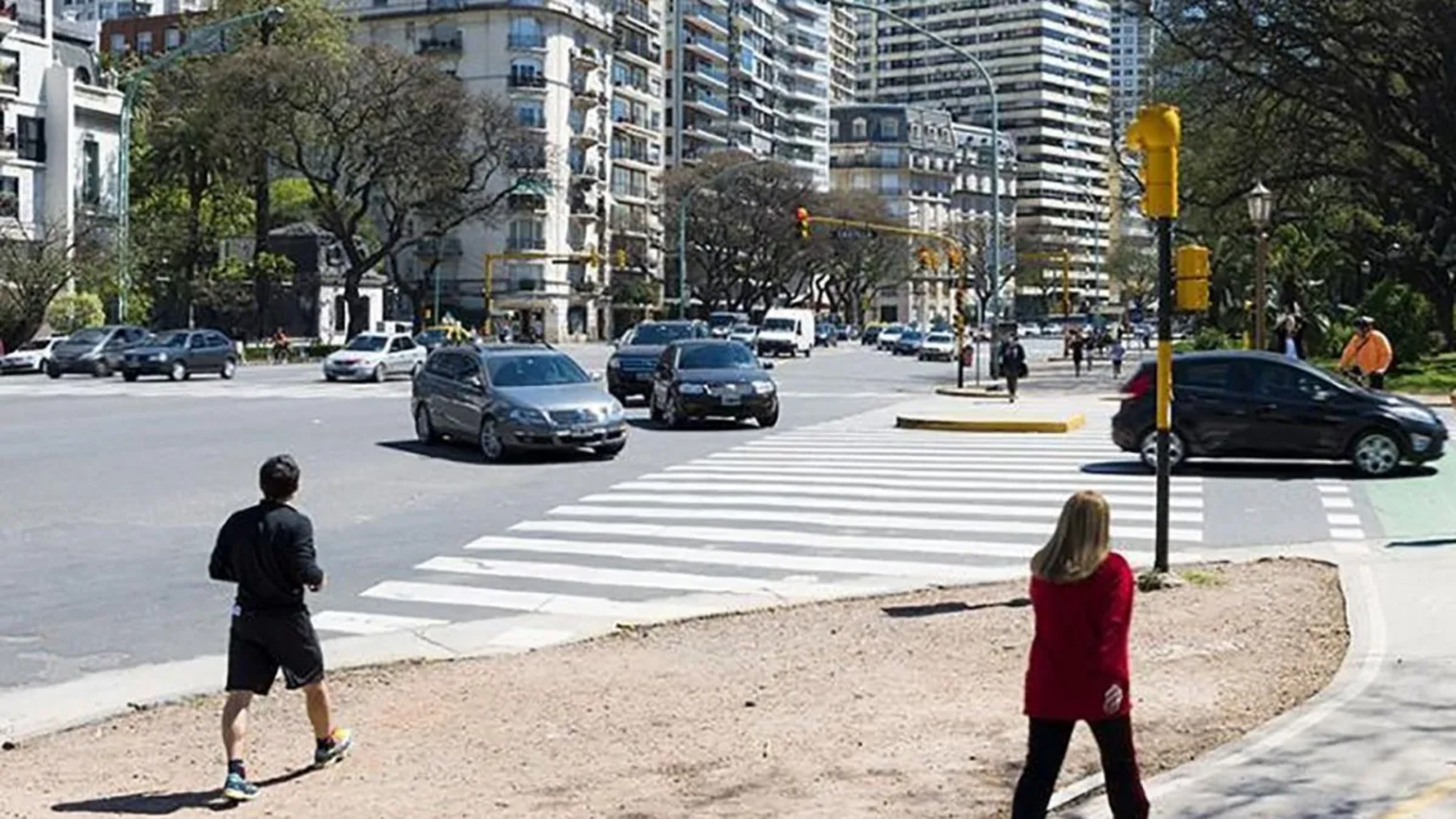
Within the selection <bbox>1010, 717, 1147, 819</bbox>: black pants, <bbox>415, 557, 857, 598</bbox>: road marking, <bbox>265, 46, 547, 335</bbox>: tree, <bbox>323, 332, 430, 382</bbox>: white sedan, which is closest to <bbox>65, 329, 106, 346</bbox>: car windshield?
<bbox>323, 332, 430, 382</bbox>: white sedan

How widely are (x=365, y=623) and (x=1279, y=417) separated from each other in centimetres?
1255

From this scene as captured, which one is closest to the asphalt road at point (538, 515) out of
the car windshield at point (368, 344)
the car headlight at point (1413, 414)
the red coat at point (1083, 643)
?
the car headlight at point (1413, 414)

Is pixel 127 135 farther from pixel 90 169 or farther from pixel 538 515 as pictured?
pixel 538 515

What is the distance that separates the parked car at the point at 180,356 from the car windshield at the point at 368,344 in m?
4.68

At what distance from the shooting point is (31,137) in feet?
249

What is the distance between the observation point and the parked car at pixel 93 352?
5478 centimetres

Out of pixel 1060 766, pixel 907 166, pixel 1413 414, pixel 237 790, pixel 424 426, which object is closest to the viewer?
pixel 1060 766

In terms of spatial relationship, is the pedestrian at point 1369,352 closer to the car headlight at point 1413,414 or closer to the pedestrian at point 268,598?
the car headlight at point 1413,414

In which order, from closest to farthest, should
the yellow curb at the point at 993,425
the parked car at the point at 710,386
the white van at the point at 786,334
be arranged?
the yellow curb at the point at 993,425 → the parked car at the point at 710,386 → the white van at the point at 786,334

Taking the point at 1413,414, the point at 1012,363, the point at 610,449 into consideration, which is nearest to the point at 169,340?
Result: the point at 1012,363

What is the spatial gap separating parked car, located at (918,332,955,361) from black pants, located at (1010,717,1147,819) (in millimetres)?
66959

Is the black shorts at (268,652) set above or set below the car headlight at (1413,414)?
below

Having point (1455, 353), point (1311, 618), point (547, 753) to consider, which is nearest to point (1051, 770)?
point (547, 753)

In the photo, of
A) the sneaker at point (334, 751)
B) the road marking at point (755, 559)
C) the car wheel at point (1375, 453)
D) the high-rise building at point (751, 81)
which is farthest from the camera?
the high-rise building at point (751, 81)
